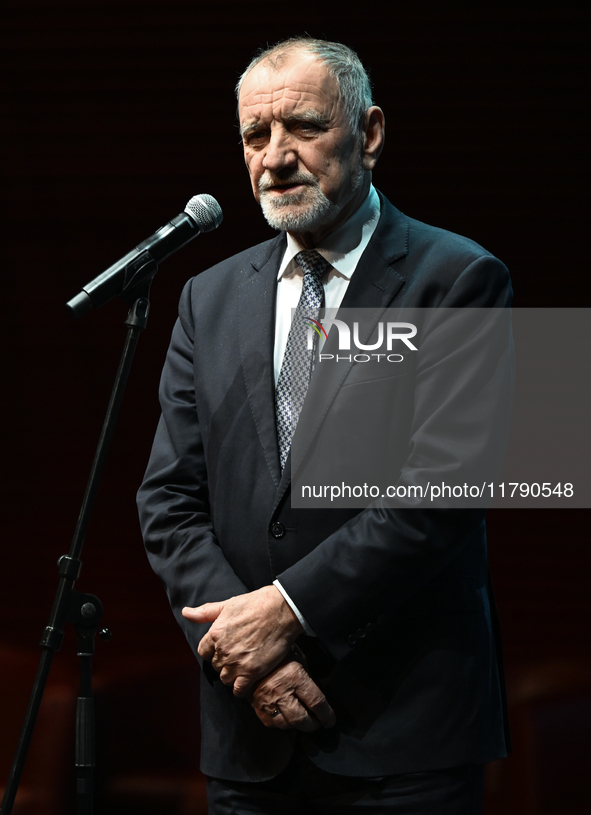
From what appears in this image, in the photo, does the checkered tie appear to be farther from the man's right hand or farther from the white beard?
the man's right hand

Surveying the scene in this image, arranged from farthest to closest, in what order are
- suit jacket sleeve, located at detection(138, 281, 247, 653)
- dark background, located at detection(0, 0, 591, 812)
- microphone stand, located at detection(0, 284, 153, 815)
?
dark background, located at detection(0, 0, 591, 812) → suit jacket sleeve, located at detection(138, 281, 247, 653) → microphone stand, located at detection(0, 284, 153, 815)

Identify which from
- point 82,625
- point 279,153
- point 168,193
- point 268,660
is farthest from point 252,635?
point 168,193

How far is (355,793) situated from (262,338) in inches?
32.2

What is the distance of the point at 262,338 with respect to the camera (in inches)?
65.9

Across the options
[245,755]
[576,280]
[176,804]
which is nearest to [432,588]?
[245,755]

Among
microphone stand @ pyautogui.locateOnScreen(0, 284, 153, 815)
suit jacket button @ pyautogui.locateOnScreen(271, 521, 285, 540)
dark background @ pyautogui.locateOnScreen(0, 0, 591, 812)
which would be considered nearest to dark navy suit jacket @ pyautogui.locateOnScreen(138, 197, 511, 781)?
suit jacket button @ pyautogui.locateOnScreen(271, 521, 285, 540)

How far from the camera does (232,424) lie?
1.65 m

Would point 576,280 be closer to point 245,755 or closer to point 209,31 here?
point 209,31

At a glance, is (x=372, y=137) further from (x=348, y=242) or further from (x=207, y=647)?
(x=207, y=647)

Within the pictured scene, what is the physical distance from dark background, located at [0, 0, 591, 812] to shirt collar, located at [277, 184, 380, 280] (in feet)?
2.97

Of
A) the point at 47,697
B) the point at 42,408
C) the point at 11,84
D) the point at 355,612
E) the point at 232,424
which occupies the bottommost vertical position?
the point at 47,697

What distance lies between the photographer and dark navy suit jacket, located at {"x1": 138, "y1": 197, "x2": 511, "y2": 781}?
1.45m

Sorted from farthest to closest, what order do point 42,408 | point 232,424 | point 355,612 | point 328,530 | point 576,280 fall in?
point 42,408 → point 576,280 → point 232,424 → point 328,530 → point 355,612

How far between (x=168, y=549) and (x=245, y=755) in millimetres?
389
